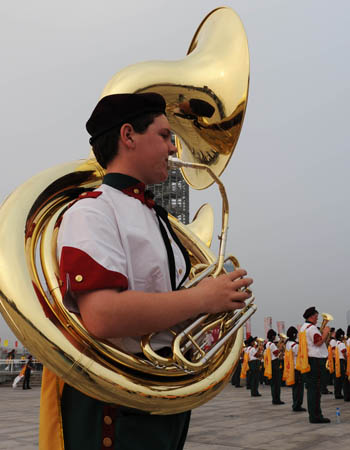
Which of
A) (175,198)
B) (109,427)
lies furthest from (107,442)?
(175,198)

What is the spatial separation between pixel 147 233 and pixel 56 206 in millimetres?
474

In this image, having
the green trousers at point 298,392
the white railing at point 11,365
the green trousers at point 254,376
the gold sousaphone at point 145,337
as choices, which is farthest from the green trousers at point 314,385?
the white railing at point 11,365

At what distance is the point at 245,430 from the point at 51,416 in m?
6.13

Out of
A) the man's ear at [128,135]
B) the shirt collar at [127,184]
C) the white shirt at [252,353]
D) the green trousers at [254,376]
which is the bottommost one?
the green trousers at [254,376]

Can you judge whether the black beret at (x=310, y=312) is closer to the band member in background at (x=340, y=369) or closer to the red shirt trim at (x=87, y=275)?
the band member in background at (x=340, y=369)

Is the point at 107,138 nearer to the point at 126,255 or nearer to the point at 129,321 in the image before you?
the point at 126,255

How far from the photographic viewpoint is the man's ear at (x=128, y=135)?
147cm

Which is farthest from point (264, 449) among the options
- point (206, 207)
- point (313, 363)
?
point (206, 207)

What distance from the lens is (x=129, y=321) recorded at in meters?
1.18

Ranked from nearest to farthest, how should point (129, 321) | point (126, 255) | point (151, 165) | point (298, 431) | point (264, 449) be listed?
point (129, 321) < point (126, 255) < point (151, 165) < point (264, 449) < point (298, 431)

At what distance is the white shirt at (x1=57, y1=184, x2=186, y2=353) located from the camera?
4.09 feet

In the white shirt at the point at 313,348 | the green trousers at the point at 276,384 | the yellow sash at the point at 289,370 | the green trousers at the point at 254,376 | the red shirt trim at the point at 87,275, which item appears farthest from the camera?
the green trousers at the point at 254,376

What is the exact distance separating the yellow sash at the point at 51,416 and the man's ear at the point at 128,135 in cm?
69

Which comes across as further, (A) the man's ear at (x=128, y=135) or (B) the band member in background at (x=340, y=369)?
(B) the band member in background at (x=340, y=369)
